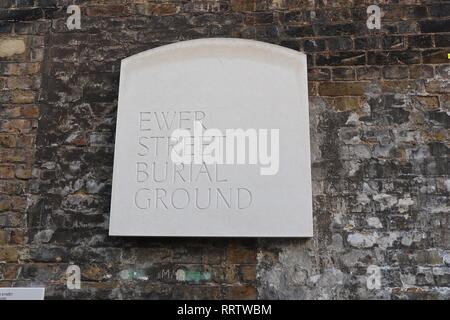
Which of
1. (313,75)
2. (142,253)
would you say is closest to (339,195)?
(313,75)

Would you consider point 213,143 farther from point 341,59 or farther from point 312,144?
point 341,59

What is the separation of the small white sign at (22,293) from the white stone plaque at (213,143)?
524 millimetres

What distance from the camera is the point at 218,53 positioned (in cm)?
292

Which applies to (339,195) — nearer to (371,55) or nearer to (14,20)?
(371,55)

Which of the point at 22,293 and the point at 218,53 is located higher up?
the point at 218,53

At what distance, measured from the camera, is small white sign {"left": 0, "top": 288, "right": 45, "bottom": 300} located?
2730mm

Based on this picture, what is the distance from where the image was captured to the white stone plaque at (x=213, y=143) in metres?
2.68

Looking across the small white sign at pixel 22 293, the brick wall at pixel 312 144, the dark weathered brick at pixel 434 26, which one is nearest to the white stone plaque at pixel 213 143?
the brick wall at pixel 312 144

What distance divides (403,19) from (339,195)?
1.14 metres

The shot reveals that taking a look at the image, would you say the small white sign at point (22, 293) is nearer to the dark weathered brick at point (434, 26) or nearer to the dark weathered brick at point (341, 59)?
the dark weathered brick at point (341, 59)

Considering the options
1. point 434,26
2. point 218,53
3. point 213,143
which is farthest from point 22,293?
point 434,26

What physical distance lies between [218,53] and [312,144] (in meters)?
0.74

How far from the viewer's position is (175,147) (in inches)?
111
